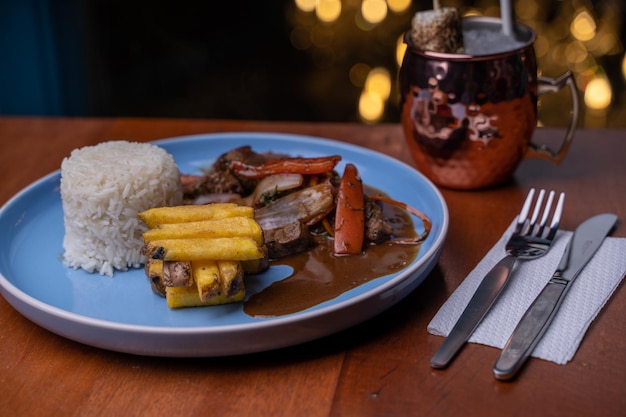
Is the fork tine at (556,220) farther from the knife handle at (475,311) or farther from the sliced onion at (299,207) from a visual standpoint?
the sliced onion at (299,207)

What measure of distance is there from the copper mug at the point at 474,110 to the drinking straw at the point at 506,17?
0.05 m

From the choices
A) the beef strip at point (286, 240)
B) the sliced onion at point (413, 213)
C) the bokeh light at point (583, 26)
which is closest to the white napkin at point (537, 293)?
the sliced onion at point (413, 213)

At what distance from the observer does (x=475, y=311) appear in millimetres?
1351

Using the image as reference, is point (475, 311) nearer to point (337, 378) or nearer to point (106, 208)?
point (337, 378)

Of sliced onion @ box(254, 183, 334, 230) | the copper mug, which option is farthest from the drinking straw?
sliced onion @ box(254, 183, 334, 230)

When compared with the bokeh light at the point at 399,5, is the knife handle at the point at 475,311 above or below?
below

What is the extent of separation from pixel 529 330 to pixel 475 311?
0.36ft

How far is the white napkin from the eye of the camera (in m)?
1.29

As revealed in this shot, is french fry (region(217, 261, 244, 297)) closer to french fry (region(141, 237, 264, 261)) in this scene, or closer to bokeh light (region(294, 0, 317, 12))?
french fry (region(141, 237, 264, 261))

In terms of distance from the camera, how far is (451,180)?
6.49ft

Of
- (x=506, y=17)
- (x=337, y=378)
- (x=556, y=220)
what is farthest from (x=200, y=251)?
(x=506, y=17)

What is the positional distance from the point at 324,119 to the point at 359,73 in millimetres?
448

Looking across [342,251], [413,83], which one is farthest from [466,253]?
[413,83]

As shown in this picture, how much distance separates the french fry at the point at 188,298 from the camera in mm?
1349
